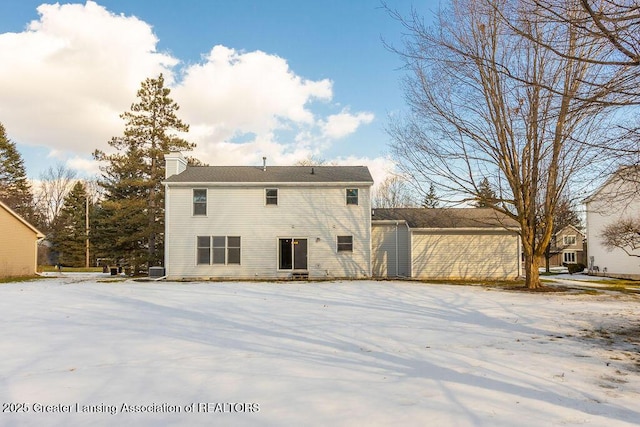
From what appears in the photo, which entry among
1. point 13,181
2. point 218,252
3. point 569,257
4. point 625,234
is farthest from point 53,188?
point 569,257

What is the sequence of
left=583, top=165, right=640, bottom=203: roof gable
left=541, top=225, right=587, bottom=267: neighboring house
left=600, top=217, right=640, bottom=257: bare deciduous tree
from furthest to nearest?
1. left=541, top=225, right=587, bottom=267: neighboring house
2. left=600, top=217, right=640, bottom=257: bare deciduous tree
3. left=583, top=165, right=640, bottom=203: roof gable

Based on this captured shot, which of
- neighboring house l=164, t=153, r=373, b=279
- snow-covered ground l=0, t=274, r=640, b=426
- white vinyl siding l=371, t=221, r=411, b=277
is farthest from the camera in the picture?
white vinyl siding l=371, t=221, r=411, b=277

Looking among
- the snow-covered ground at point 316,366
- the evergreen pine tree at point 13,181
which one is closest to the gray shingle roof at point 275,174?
the snow-covered ground at point 316,366

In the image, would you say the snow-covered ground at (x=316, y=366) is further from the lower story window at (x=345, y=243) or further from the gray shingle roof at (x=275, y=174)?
the gray shingle roof at (x=275, y=174)

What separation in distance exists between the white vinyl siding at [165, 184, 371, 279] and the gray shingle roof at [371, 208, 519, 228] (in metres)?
2.59

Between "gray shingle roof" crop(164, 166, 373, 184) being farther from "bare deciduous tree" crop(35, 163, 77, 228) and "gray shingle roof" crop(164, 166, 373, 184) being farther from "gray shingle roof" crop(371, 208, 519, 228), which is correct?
"bare deciduous tree" crop(35, 163, 77, 228)

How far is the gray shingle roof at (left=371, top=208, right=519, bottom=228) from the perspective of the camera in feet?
71.8

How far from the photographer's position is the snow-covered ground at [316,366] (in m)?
3.82

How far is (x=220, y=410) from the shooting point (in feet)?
12.8

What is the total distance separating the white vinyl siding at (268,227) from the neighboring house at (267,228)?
0.05m

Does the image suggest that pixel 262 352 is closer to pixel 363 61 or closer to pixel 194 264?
pixel 363 61

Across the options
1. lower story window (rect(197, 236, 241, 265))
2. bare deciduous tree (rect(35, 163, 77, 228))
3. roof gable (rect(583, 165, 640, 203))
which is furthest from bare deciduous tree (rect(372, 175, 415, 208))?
bare deciduous tree (rect(35, 163, 77, 228))

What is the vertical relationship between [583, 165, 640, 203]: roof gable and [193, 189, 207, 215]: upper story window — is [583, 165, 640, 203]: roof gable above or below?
below

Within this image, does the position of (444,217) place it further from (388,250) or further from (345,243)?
(345,243)
